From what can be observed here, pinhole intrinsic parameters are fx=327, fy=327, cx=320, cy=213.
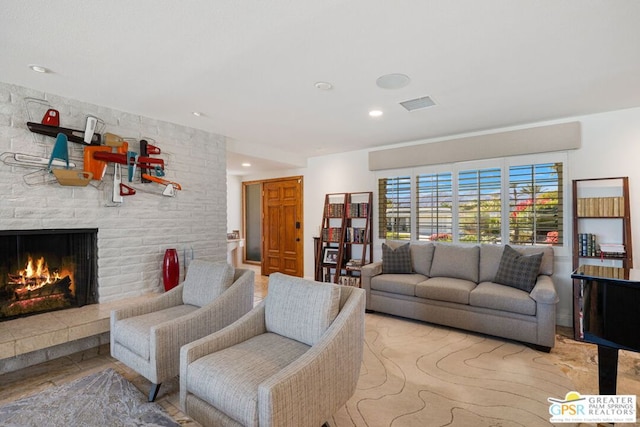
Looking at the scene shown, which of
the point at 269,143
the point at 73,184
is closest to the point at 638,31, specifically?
the point at 269,143

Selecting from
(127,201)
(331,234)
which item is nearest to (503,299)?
(331,234)

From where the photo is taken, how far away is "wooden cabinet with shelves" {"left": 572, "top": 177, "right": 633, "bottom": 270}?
131 inches

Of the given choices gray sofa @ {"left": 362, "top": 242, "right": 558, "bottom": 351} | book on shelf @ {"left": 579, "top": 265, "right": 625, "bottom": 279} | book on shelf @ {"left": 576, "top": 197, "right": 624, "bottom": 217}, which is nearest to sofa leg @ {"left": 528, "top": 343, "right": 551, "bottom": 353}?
gray sofa @ {"left": 362, "top": 242, "right": 558, "bottom": 351}

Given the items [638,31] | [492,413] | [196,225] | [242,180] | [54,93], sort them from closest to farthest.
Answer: [638,31] < [492,413] < [54,93] < [196,225] < [242,180]

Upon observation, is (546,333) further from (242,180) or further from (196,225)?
(242,180)

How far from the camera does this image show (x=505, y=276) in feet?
11.7

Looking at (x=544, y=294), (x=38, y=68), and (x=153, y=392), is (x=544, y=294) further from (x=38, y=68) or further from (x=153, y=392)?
(x=38, y=68)

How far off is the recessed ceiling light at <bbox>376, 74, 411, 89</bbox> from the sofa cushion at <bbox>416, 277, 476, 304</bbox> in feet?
7.14

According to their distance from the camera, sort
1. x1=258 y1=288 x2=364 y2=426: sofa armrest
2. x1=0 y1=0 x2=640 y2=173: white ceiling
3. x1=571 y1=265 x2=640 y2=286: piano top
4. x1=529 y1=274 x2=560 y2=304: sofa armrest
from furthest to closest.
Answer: x1=529 y1=274 x2=560 y2=304: sofa armrest, x1=571 y1=265 x2=640 y2=286: piano top, x1=0 y1=0 x2=640 y2=173: white ceiling, x1=258 y1=288 x2=364 y2=426: sofa armrest

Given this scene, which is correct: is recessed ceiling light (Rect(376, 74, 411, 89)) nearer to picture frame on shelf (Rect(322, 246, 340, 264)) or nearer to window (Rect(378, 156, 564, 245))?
window (Rect(378, 156, 564, 245))

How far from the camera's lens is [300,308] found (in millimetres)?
2055

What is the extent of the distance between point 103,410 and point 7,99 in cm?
257

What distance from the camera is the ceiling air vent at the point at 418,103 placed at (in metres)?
3.12

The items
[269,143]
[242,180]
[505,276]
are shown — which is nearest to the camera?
[505,276]
